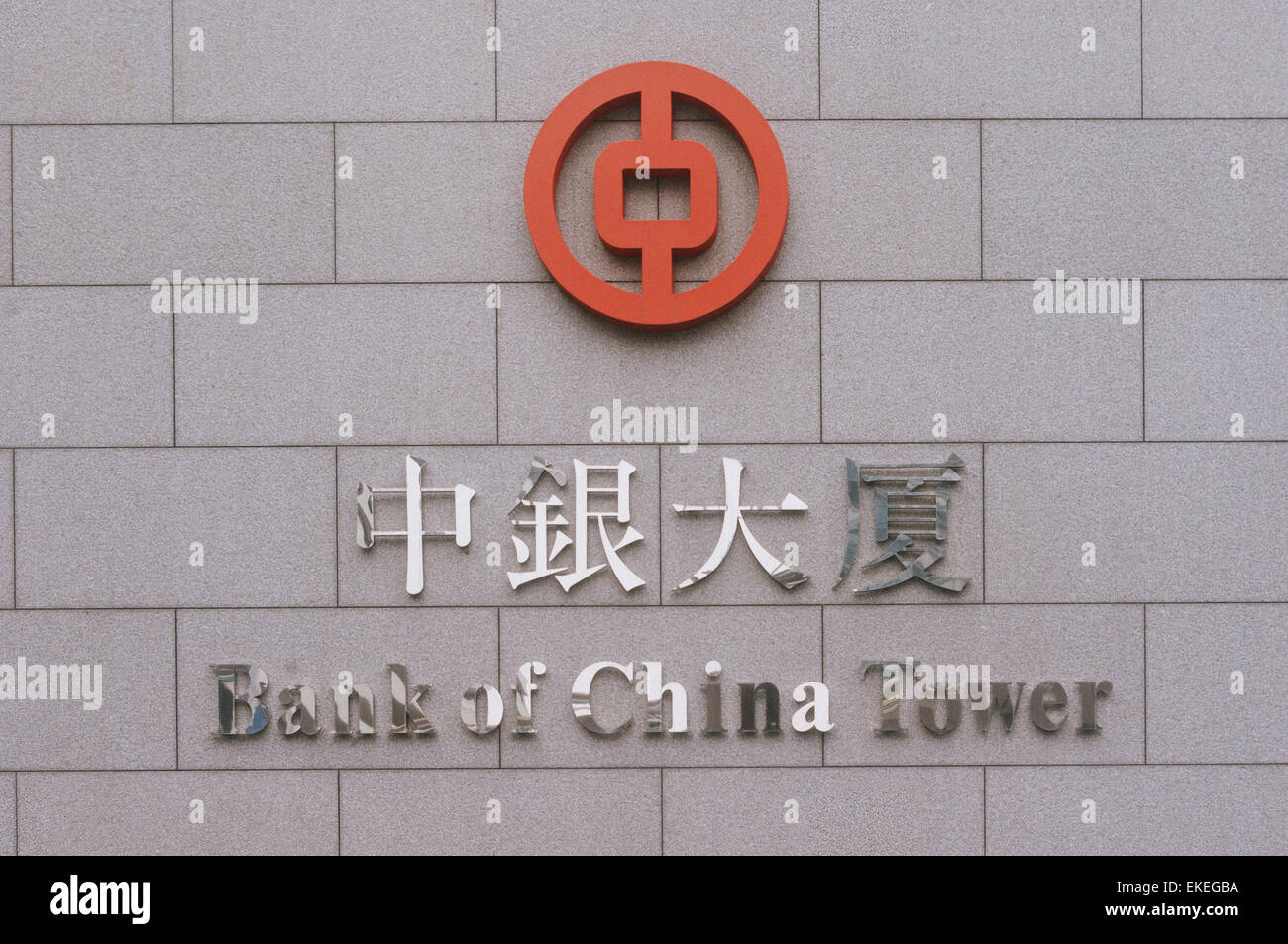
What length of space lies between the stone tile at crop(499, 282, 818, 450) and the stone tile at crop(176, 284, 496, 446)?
169mm

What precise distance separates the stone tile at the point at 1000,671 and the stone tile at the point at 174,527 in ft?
8.93

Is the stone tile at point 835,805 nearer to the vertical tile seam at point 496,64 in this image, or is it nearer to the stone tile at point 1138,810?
the stone tile at point 1138,810

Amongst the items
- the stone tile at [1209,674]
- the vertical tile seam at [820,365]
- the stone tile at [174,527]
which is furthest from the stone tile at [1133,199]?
the stone tile at [174,527]

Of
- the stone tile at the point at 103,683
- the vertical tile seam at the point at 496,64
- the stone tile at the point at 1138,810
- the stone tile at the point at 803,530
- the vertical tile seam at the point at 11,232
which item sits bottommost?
the stone tile at the point at 1138,810

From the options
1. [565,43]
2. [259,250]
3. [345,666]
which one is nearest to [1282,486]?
[565,43]

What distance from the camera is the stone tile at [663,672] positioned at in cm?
450

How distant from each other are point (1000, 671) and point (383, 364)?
3.54 m

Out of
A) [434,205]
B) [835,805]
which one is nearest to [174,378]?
[434,205]

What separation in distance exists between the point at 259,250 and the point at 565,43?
75.3 inches

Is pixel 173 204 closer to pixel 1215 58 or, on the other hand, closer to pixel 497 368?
pixel 497 368

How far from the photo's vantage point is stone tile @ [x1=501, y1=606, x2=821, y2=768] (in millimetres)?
4496

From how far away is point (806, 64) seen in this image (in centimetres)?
453

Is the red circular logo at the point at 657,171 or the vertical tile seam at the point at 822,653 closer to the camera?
the red circular logo at the point at 657,171

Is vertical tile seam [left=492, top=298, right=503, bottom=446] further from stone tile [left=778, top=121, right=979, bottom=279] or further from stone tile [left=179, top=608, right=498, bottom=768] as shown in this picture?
stone tile [left=778, top=121, right=979, bottom=279]
